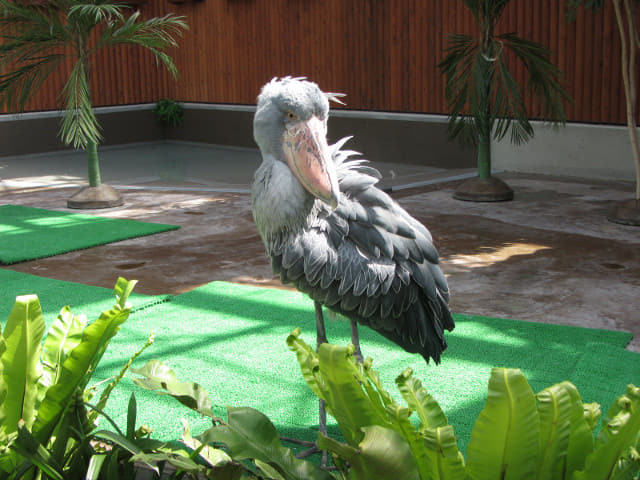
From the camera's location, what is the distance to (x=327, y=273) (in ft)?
8.07

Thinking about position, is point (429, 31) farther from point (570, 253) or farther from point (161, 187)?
point (570, 253)

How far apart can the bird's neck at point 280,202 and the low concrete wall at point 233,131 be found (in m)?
7.19

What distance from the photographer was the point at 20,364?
2027mm

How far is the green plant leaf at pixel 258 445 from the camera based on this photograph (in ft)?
5.92

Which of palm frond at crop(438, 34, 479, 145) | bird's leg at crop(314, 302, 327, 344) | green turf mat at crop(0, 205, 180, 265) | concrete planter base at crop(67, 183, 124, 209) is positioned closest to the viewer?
bird's leg at crop(314, 302, 327, 344)

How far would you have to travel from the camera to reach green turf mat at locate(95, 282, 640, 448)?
296 centimetres

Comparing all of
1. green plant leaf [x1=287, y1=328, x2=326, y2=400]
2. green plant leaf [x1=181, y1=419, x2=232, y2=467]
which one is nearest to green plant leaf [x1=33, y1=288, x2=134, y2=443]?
green plant leaf [x1=181, y1=419, x2=232, y2=467]

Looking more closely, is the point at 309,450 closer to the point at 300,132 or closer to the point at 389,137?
the point at 300,132

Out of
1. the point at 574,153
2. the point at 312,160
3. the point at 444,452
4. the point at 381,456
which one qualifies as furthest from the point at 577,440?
the point at 574,153

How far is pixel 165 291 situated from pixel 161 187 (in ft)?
14.0

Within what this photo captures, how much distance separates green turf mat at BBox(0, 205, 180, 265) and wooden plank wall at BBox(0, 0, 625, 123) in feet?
15.4

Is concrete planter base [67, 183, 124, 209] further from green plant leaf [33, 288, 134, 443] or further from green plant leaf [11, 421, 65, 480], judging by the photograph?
green plant leaf [11, 421, 65, 480]

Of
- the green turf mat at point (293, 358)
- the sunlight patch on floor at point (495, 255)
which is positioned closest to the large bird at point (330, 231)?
the green turf mat at point (293, 358)

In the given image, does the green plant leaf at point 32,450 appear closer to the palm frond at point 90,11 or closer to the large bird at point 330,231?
the large bird at point 330,231
